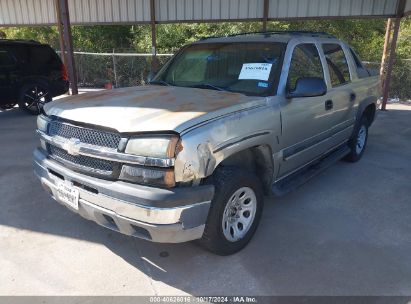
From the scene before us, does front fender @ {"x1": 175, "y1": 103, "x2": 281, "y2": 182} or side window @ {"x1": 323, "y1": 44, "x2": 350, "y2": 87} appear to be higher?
side window @ {"x1": 323, "y1": 44, "x2": 350, "y2": 87}

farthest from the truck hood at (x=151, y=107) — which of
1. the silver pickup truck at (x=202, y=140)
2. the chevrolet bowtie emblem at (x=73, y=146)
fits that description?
the chevrolet bowtie emblem at (x=73, y=146)

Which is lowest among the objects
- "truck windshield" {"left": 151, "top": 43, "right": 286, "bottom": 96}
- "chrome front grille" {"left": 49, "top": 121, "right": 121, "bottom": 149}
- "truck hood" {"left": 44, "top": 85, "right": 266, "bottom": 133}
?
"chrome front grille" {"left": 49, "top": 121, "right": 121, "bottom": 149}

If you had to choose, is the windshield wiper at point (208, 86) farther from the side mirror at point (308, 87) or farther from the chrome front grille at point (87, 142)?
the chrome front grille at point (87, 142)

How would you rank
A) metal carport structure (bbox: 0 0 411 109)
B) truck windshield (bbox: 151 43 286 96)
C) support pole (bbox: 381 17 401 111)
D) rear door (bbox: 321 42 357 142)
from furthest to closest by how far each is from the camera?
metal carport structure (bbox: 0 0 411 109) → support pole (bbox: 381 17 401 111) → rear door (bbox: 321 42 357 142) → truck windshield (bbox: 151 43 286 96)

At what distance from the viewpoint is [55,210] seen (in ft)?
13.8

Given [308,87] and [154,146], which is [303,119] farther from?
[154,146]

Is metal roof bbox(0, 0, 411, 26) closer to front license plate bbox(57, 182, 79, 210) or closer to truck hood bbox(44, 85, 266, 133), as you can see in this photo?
truck hood bbox(44, 85, 266, 133)

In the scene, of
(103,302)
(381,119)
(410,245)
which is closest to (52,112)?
(103,302)

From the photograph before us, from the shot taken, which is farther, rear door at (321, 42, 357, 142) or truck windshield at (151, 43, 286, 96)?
rear door at (321, 42, 357, 142)

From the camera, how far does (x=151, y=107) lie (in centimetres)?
309

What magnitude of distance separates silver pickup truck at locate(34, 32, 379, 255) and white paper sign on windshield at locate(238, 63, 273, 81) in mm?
10

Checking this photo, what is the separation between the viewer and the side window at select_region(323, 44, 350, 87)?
4.57 meters

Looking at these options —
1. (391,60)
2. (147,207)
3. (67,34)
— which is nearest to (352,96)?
(147,207)

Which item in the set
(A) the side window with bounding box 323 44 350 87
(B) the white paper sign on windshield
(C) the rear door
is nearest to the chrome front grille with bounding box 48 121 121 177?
(B) the white paper sign on windshield
